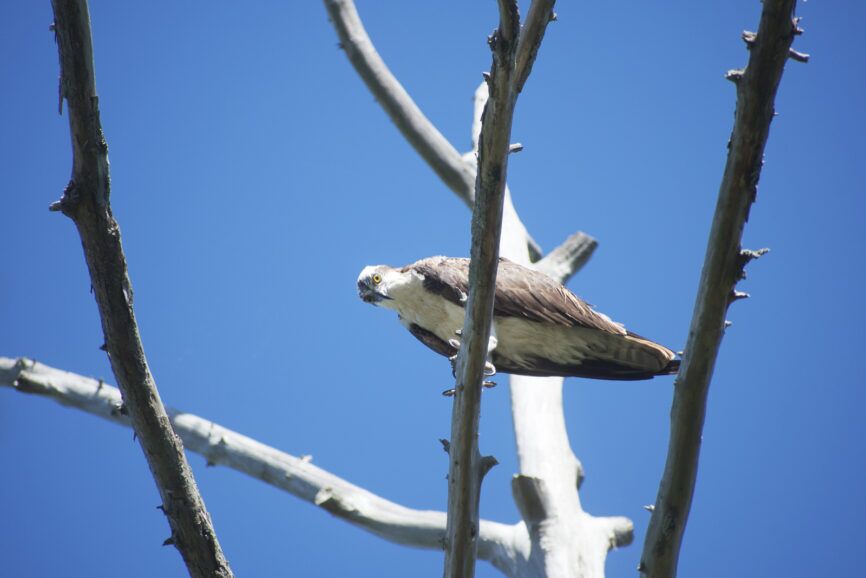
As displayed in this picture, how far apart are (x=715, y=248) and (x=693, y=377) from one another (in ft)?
1.79

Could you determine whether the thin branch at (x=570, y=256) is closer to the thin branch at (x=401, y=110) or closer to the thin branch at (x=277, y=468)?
the thin branch at (x=401, y=110)

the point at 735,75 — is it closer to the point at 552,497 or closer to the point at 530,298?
the point at 530,298

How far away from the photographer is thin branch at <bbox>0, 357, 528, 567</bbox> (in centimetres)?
618

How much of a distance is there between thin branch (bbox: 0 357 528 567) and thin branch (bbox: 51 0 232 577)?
272 cm

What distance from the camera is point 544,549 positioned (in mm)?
5207

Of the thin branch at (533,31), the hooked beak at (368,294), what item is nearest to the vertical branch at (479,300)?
the thin branch at (533,31)

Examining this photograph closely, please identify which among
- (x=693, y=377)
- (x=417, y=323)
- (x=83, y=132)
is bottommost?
(x=693, y=377)

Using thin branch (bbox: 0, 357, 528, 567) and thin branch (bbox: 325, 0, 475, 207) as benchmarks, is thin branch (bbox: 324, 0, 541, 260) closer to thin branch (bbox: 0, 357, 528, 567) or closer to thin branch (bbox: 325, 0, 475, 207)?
thin branch (bbox: 325, 0, 475, 207)

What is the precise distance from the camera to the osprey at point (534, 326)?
221 inches

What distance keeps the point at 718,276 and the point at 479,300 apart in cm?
95

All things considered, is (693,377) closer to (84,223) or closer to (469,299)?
(469,299)

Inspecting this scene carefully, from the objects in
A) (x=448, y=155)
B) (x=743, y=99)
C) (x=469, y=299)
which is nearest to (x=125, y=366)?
(x=469, y=299)

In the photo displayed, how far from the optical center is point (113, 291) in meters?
3.18

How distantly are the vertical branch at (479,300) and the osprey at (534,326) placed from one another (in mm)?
2040
